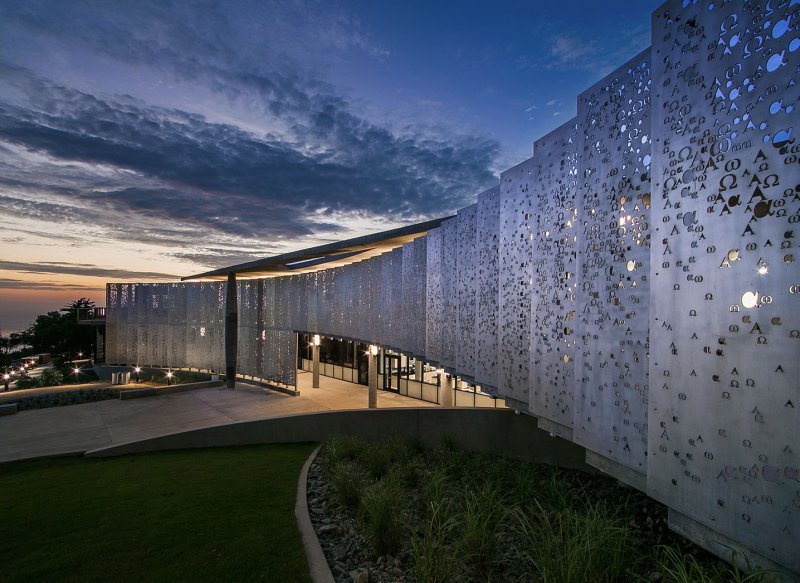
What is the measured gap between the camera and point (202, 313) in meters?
26.5

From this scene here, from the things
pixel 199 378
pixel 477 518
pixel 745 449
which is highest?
pixel 745 449

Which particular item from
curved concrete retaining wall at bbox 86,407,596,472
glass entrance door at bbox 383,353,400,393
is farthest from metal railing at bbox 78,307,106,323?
curved concrete retaining wall at bbox 86,407,596,472

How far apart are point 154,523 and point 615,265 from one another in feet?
24.2

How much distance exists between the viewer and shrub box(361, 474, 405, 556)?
4.97 metres

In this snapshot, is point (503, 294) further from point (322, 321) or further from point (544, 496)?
point (322, 321)

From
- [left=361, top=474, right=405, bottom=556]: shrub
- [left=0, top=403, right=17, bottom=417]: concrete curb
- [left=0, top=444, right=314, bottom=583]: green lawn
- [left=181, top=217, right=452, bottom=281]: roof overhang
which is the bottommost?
[left=0, top=403, right=17, bottom=417]: concrete curb

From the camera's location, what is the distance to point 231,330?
78.2 ft

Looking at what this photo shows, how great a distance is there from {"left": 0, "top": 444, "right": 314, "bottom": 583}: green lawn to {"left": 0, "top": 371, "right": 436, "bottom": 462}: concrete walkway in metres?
4.00

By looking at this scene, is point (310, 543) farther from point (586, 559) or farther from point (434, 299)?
point (434, 299)

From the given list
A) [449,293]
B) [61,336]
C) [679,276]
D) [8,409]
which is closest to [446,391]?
[449,293]

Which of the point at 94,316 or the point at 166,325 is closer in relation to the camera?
the point at 166,325

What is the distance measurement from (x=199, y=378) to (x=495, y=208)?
2430 centimetres

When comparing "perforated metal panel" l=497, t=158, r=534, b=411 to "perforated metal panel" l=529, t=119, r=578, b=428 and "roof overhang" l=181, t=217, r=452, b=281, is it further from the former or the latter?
"roof overhang" l=181, t=217, r=452, b=281

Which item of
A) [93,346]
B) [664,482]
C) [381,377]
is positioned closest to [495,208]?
[664,482]
